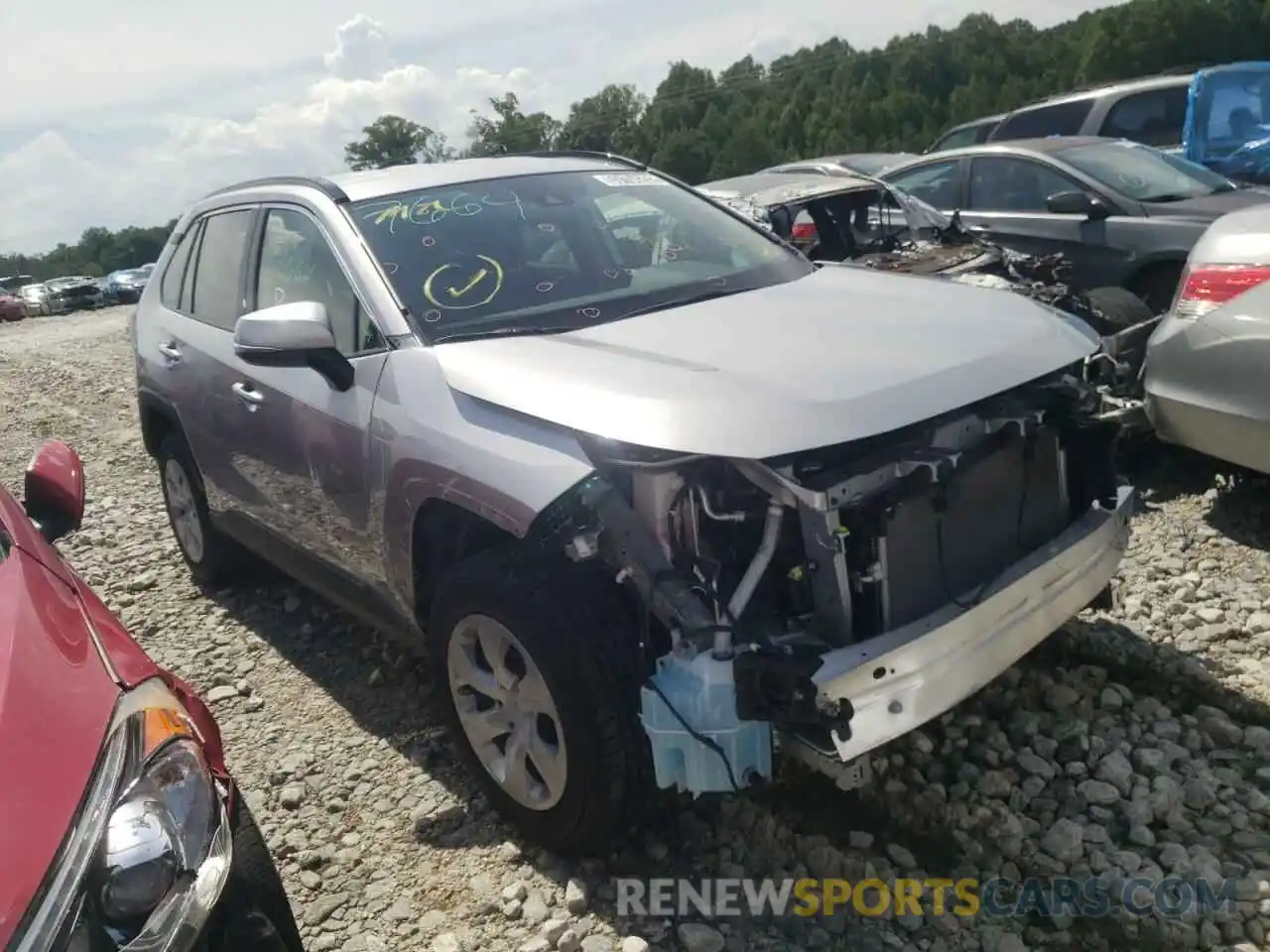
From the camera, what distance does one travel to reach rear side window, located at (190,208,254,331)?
4.22 metres

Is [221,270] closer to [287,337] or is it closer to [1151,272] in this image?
[287,337]

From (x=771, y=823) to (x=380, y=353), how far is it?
1768 mm

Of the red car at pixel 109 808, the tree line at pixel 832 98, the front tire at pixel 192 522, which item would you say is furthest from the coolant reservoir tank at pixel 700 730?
the tree line at pixel 832 98

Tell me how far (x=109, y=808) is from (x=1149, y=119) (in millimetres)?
10370

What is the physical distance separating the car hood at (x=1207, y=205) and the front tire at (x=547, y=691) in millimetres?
5280

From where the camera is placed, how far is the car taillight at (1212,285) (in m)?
3.99

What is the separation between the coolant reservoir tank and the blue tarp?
27.2 feet

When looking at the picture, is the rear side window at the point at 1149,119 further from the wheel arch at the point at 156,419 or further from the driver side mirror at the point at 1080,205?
the wheel arch at the point at 156,419

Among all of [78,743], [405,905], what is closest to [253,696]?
[405,905]

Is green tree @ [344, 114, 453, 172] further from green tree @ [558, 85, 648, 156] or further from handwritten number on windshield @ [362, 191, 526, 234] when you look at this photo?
handwritten number on windshield @ [362, 191, 526, 234]

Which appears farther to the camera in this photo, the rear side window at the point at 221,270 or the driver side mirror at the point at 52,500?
the rear side window at the point at 221,270

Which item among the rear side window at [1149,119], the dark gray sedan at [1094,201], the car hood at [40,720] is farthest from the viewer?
the rear side window at [1149,119]

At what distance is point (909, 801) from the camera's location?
3043mm

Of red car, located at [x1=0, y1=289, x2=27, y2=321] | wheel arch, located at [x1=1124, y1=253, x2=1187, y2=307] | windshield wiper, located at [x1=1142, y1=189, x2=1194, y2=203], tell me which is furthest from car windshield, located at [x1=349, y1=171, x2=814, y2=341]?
red car, located at [x1=0, y1=289, x2=27, y2=321]
